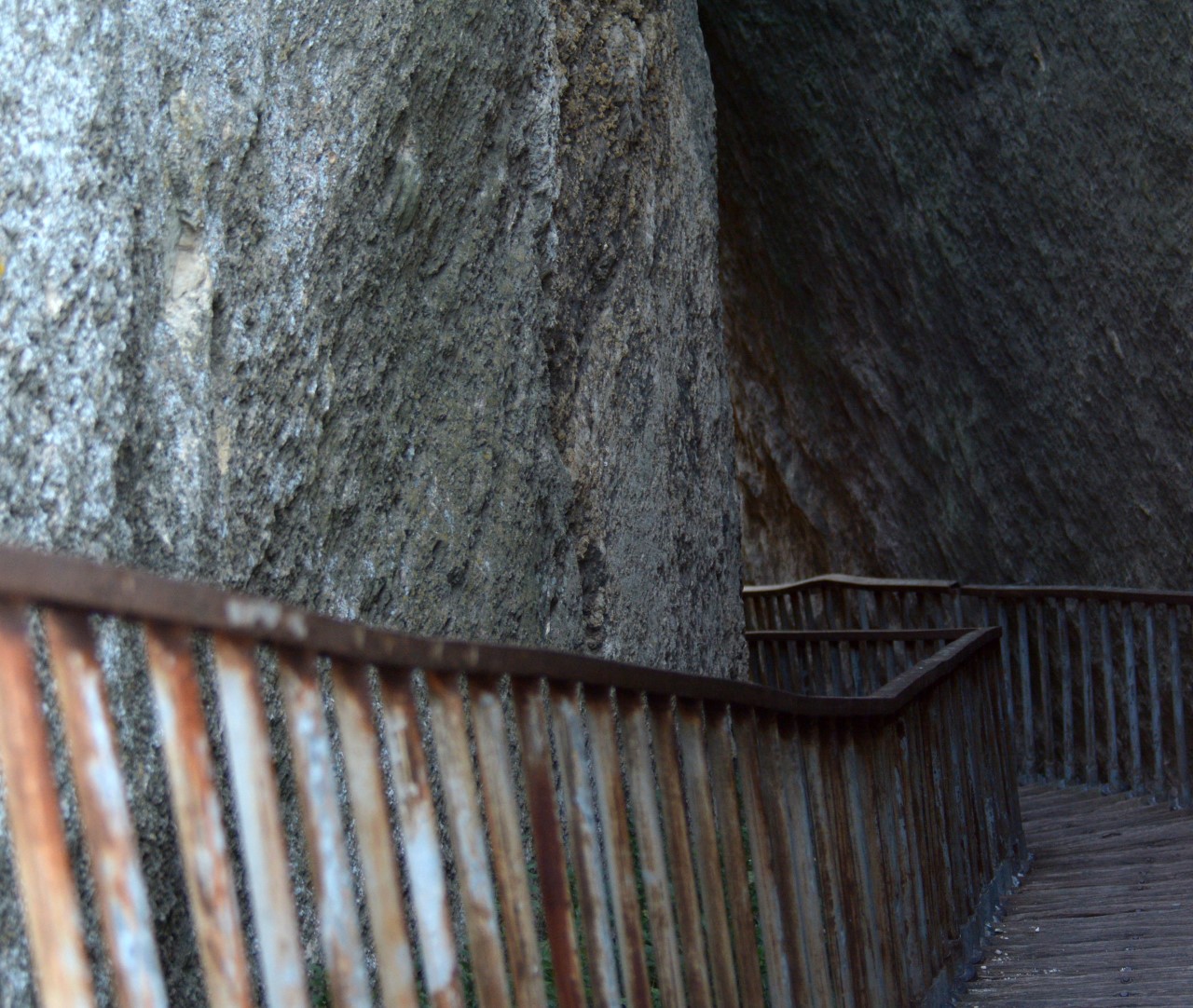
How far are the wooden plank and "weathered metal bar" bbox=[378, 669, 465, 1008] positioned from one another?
0.15 m

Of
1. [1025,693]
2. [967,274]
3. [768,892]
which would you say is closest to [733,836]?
[768,892]

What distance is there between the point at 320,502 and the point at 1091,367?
20.0 feet

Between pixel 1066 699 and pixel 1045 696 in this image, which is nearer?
pixel 1066 699

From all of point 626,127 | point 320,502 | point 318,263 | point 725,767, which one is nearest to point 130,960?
point 725,767

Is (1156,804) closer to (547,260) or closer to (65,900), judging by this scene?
(547,260)

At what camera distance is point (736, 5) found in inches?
361

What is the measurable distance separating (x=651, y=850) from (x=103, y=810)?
104 cm

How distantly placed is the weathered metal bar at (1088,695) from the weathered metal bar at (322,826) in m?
5.98

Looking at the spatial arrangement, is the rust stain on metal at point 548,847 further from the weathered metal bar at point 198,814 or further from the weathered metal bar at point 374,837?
the weathered metal bar at point 198,814

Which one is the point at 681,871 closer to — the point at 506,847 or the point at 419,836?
the point at 506,847

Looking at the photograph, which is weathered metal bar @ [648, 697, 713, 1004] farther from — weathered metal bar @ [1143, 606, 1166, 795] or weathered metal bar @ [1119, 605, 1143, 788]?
weathered metal bar @ [1119, 605, 1143, 788]

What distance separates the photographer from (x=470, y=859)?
1.57 meters

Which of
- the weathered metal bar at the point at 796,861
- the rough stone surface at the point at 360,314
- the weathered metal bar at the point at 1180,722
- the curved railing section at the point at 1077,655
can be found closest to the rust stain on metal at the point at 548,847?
the rough stone surface at the point at 360,314

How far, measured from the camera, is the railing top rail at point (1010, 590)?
6422mm
